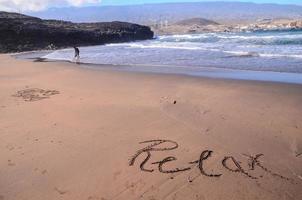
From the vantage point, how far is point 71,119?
763cm

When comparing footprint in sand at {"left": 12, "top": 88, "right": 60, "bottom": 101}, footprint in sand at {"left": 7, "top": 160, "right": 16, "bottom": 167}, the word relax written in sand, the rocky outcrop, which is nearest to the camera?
the word relax written in sand

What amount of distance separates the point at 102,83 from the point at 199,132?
643 cm

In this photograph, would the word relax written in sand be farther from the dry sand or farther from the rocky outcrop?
the rocky outcrop

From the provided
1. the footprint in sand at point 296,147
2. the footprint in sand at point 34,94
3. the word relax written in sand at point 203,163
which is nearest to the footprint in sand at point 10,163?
the word relax written in sand at point 203,163

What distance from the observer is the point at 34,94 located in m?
10.6

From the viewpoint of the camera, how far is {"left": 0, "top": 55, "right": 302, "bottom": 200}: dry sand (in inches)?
183

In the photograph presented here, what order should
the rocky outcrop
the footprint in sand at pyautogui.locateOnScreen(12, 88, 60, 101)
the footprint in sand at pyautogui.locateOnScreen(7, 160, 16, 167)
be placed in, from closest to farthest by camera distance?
1. the footprint in sand at pyautogui.locateOnScreen(7, 160, 16, 167)
2. the footprint in sand at pyautogui.locateOnScreen(12, 88, 60, 101)
3. the rocky outcrop

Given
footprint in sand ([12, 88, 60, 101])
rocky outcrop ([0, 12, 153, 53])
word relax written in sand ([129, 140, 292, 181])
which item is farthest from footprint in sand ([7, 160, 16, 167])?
rocky outcrop ([0, 12, 153, 53])

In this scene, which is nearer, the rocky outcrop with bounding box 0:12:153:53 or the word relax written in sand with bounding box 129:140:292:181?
the word relax written in sand with bounding box 129:140:292:181

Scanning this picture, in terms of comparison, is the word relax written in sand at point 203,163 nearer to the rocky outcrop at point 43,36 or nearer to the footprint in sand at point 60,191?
the footprint in sand at point 60,191

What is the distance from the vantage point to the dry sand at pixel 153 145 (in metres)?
4.66

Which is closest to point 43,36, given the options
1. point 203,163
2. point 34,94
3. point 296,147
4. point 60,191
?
point 34,94

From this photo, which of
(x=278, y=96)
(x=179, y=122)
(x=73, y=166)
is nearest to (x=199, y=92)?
(x=278, y=96)

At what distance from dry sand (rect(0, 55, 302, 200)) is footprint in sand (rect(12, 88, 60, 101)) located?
27mm
